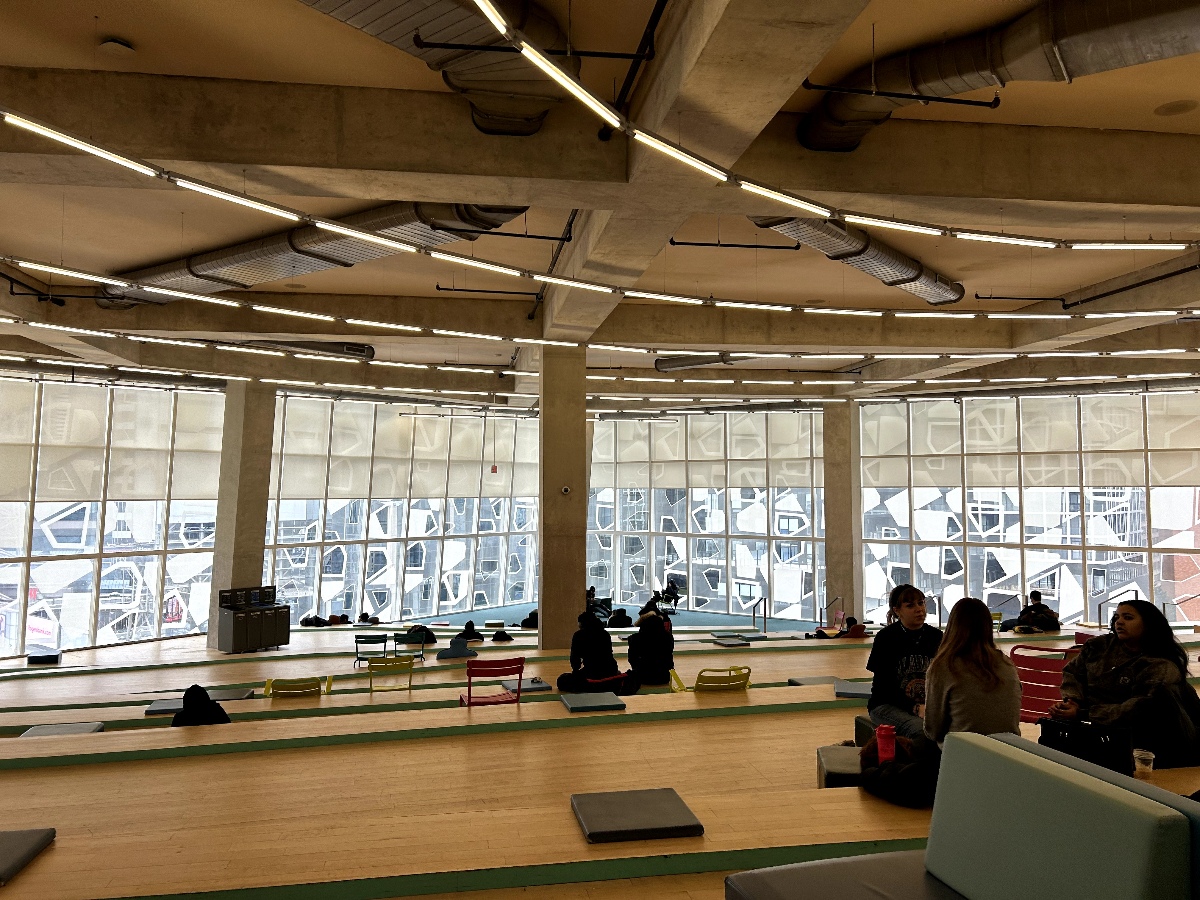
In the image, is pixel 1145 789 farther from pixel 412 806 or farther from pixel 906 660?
pixel 412 806

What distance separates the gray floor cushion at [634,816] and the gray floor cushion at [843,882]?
1.00 meters

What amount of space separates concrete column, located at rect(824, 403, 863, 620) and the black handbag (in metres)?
22.5

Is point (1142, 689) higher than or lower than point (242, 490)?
lower

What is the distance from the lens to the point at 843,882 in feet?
11.4

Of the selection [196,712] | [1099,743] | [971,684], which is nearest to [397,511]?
[196,712]

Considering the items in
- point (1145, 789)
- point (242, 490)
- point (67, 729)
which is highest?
point (242, 490)

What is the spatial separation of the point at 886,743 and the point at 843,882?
188 centimetres

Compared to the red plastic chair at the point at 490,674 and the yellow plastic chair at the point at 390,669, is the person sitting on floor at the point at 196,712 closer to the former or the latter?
the red plastic chair at the point at 490,674

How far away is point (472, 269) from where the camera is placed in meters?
14.4

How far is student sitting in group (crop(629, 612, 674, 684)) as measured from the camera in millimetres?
11031

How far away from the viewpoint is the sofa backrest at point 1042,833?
275cm

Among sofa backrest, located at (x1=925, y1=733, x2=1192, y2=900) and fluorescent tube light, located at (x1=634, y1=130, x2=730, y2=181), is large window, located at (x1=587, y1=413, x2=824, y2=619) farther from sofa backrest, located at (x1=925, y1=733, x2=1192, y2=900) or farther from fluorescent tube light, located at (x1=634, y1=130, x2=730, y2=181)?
sofa backrest, located at (x1=925, y1=733, x2=1192, y2=900)

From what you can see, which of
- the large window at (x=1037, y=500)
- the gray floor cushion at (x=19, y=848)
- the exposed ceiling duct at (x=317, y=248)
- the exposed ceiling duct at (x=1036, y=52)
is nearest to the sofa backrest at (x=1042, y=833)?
the gray floor cushion at (x=19, y=848)

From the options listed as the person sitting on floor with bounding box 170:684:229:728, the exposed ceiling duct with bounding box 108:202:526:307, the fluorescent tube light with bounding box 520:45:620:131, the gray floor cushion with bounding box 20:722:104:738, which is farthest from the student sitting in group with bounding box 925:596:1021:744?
the gray floor cushion with bounding box 20:722:104:738
